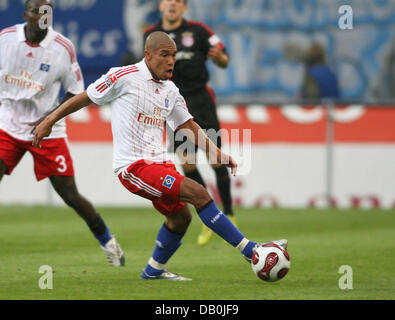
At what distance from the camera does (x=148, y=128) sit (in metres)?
6.88

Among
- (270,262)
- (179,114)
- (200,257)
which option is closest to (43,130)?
(179,114)

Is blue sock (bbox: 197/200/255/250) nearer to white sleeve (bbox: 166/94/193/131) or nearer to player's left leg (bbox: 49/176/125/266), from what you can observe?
white sleeve (bbox: 166/94/193/131)

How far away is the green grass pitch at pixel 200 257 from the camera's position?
21.6 feet

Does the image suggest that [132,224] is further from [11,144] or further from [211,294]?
[211,294]

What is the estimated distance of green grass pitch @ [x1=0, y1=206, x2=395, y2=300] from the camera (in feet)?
21.6

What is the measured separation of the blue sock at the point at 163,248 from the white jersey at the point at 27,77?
166 cm

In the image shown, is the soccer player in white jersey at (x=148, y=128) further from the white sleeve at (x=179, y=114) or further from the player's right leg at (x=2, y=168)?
the player's right leg at (x=2, y=168)

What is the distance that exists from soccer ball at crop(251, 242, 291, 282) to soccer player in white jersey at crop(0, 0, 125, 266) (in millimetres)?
1950

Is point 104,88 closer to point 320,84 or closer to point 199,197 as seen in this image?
point 199,197

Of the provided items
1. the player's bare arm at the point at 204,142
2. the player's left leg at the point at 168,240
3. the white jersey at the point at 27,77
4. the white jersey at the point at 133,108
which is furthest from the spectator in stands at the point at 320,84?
the white jersey at the point at 133,108

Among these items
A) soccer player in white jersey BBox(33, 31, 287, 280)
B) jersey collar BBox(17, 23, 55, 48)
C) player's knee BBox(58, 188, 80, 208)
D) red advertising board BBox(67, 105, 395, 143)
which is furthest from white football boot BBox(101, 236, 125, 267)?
red advertising board BBox(67, 105, 395, 143)

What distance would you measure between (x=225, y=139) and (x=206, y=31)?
3.85m

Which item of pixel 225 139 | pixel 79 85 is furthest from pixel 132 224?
pixel 79 85

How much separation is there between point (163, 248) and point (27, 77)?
2.12 meters
